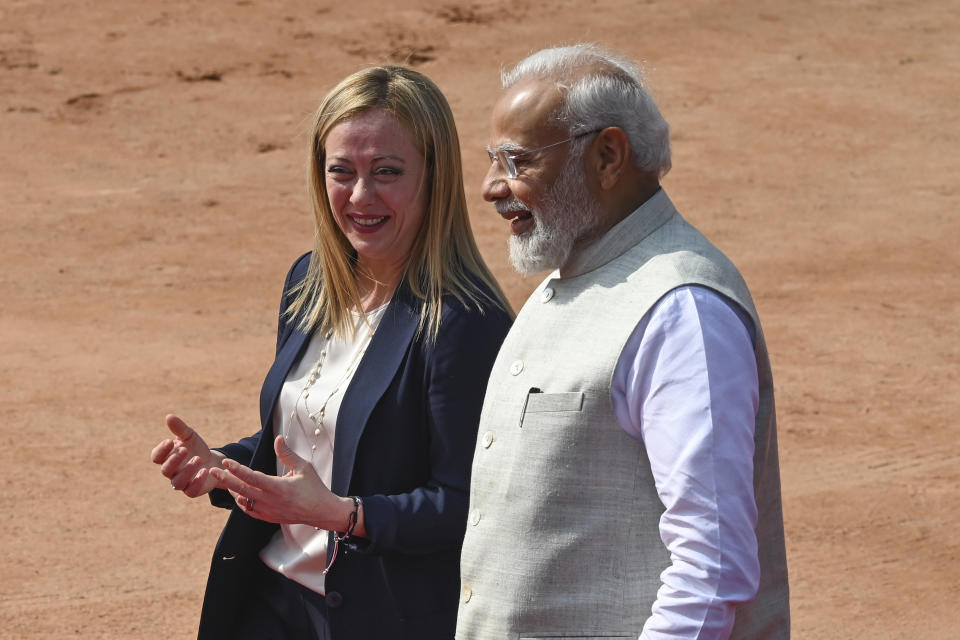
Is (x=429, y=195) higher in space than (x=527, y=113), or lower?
lower

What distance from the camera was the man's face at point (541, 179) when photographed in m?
2.40

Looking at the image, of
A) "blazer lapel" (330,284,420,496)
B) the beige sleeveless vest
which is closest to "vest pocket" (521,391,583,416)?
the beige sleeveless vest

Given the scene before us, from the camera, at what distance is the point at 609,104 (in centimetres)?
237

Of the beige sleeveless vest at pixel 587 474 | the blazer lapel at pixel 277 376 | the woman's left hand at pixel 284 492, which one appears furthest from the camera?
the blazer lapel at pixel 277 376

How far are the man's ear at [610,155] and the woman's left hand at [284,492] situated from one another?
806 mm

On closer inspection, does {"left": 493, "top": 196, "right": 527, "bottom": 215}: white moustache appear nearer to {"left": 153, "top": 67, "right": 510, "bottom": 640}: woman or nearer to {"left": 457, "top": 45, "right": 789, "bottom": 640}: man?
{"left": 457, "top": 45, "right": 789, "bottom": 640}: man

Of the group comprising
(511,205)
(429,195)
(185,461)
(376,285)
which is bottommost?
(185,461)

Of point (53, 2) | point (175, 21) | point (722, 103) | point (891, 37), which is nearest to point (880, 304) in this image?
point (722, 103)

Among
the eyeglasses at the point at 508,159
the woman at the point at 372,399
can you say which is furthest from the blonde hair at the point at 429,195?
the eyeglasses at the point at 508,159

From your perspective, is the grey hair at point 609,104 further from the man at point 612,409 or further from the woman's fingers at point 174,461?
the woman's fingers at point 174,461

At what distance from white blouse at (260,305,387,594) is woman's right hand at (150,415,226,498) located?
0.66 feet

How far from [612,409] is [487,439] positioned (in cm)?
30

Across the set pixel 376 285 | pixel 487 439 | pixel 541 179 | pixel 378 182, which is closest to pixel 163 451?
pixel 376 285

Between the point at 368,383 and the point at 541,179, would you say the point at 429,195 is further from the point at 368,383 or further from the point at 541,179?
the point at 541,179
